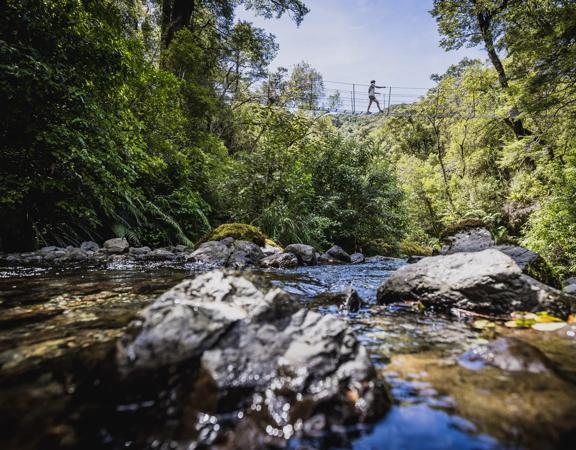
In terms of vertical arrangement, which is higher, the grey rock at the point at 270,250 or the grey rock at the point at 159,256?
the grey rock at the point at 159,256

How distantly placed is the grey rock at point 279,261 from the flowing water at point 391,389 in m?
3.93

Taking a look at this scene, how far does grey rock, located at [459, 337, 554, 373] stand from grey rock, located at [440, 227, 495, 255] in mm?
7147

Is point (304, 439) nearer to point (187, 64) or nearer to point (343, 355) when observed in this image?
point (343, 355)

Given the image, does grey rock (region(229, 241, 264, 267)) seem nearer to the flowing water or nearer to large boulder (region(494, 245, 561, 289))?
the flowing water

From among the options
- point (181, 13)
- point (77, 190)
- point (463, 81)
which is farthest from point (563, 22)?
point (181, 13)

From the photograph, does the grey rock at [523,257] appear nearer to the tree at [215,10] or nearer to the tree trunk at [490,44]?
the tree trunk at [490,44]

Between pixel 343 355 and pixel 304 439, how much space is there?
1.34ft

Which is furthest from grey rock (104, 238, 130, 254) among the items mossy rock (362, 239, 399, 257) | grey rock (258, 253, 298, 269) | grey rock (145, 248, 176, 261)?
mossy rock (362, 239, 399, 257)

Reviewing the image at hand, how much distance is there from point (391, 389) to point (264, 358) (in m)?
0.57

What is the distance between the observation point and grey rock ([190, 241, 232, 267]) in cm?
624

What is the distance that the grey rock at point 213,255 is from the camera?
624 cm

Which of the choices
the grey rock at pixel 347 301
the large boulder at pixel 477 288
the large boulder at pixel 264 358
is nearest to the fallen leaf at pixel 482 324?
the large boulder at pixel 477 288

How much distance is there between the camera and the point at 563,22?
549cm

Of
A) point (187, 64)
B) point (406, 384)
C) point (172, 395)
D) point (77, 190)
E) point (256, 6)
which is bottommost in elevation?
point (406, 384)
